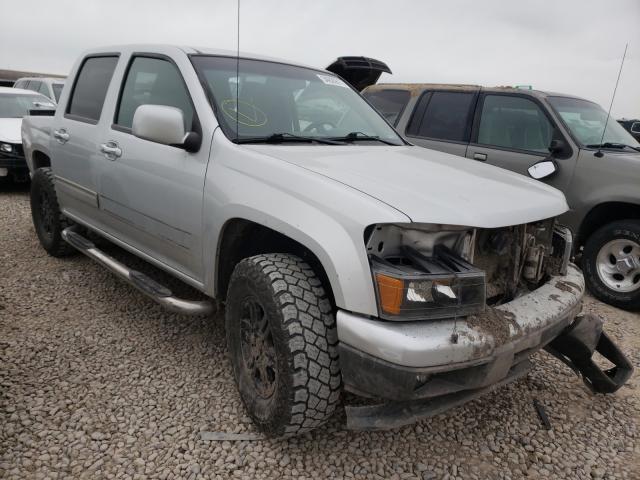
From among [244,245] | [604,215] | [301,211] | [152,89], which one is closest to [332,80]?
[152,89]

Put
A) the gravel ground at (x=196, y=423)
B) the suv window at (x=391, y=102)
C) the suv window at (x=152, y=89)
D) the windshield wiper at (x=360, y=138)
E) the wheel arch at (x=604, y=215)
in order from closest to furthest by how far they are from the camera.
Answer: the gravel ground at (x=196, y=423), the suv window at (x=152, y=89), the windshield wiper at (x=360, y=138), the wheel arch at (x=604, y=215), the suv window at (x=391, y=102)

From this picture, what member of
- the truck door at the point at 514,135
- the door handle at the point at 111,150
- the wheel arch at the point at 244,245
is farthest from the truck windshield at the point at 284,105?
the truck door at the point at 514,135

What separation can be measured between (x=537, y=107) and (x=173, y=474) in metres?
4.45

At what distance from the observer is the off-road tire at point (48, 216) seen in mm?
4316

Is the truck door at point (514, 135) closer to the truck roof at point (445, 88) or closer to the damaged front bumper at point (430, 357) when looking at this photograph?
the truck roof at point (445, 88)

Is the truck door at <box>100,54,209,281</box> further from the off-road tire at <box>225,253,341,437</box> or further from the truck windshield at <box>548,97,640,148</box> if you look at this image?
the truck windshield at <box>548,97,640,148</box>

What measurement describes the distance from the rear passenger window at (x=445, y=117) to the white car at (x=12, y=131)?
200 inches

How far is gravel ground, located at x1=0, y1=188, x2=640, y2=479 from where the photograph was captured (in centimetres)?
224

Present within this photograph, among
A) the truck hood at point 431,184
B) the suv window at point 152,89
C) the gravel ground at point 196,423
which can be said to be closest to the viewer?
the truck hood at point 431,184

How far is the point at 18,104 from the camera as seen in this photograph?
338 inches

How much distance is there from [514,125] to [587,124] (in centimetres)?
67

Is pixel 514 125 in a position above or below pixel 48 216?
above

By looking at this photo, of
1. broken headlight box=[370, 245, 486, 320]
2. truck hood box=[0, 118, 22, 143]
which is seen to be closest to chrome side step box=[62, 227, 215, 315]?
broken headlight box=[370, 245, 486, 320]

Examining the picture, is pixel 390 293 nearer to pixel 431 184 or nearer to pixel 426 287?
pixel 426 287
